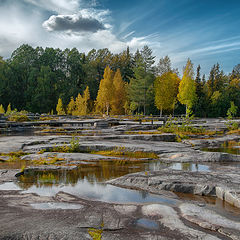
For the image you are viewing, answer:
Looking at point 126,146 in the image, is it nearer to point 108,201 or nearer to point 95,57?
point 108,201

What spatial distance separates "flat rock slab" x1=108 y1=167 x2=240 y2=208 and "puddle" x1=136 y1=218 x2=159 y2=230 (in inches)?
82.1

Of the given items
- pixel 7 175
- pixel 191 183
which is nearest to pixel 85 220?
pixel 191 183

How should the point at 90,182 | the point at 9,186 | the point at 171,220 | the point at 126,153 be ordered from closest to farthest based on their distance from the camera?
the point at 171,220 → the point at 9,186 → the point at 90,182 → the point at 126,153

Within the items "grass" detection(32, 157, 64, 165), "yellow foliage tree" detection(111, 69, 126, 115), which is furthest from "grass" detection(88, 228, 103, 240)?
"yellow foliage tree" detection(111, 69, 126, 115)

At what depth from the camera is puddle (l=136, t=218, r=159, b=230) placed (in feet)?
14.2

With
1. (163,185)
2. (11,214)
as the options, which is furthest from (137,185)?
(11,214)

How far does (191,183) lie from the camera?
691 cm

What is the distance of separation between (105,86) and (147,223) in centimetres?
4995

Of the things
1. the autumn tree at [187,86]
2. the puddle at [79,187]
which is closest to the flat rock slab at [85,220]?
the puddle at [79,187]

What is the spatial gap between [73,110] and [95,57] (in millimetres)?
33525

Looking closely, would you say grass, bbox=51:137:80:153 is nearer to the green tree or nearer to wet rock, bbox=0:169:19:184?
wet rock, bbox=0:169:19:184

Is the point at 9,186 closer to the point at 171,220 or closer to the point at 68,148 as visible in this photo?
the point at 171,220

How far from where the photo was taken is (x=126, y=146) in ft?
43.7

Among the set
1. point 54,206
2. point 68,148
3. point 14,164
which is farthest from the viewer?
point 68,148
